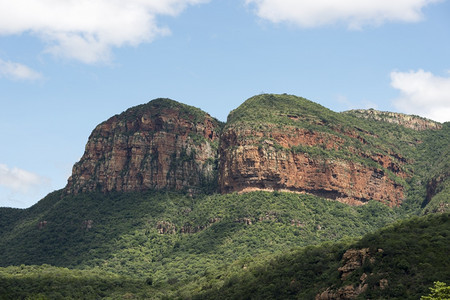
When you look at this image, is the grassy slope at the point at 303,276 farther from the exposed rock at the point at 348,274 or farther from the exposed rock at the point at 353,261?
the exposed rock at the point at 353,261

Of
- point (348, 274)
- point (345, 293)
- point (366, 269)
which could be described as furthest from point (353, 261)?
point (345, 293)

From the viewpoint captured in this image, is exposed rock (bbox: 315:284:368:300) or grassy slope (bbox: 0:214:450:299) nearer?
grassy slope (bbox: 0:214:450:299)

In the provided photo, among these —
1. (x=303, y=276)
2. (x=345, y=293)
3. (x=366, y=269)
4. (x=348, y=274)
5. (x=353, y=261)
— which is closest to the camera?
(x=345, y=293)

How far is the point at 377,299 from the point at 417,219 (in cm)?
3748

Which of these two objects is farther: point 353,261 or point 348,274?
point 353,261

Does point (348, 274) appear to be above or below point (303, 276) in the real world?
below

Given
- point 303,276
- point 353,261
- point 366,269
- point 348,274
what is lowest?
point 348,274

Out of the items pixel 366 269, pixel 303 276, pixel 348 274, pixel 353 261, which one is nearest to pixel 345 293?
pixel 366 269

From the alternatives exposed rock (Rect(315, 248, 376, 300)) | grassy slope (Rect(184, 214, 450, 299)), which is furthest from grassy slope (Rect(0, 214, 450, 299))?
exposed rock (Rect(315, 248, 376, 300))

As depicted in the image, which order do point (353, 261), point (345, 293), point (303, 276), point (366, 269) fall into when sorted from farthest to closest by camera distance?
1. point (303, 276)
2. point (353, 261)
3. point (366, 269)
4. point (345, 293)

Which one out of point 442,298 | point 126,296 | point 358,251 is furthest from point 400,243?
point 126,296

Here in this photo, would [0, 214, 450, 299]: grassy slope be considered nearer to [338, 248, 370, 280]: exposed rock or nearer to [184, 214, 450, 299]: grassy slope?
[184, 214, 450, 299]: grassy slope

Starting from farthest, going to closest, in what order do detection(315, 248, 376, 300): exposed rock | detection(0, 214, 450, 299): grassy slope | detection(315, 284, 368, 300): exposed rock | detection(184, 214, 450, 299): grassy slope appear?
1. detection(315, 248, 376, 300): exposed rock
2. detection(315, 284, 368, 300): exposed rock
3. detection(0, 214, 450, 299): grassy slope
4. detection(184, 214, 450, 299): grassy slope

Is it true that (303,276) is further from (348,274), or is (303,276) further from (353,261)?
(348,274)
